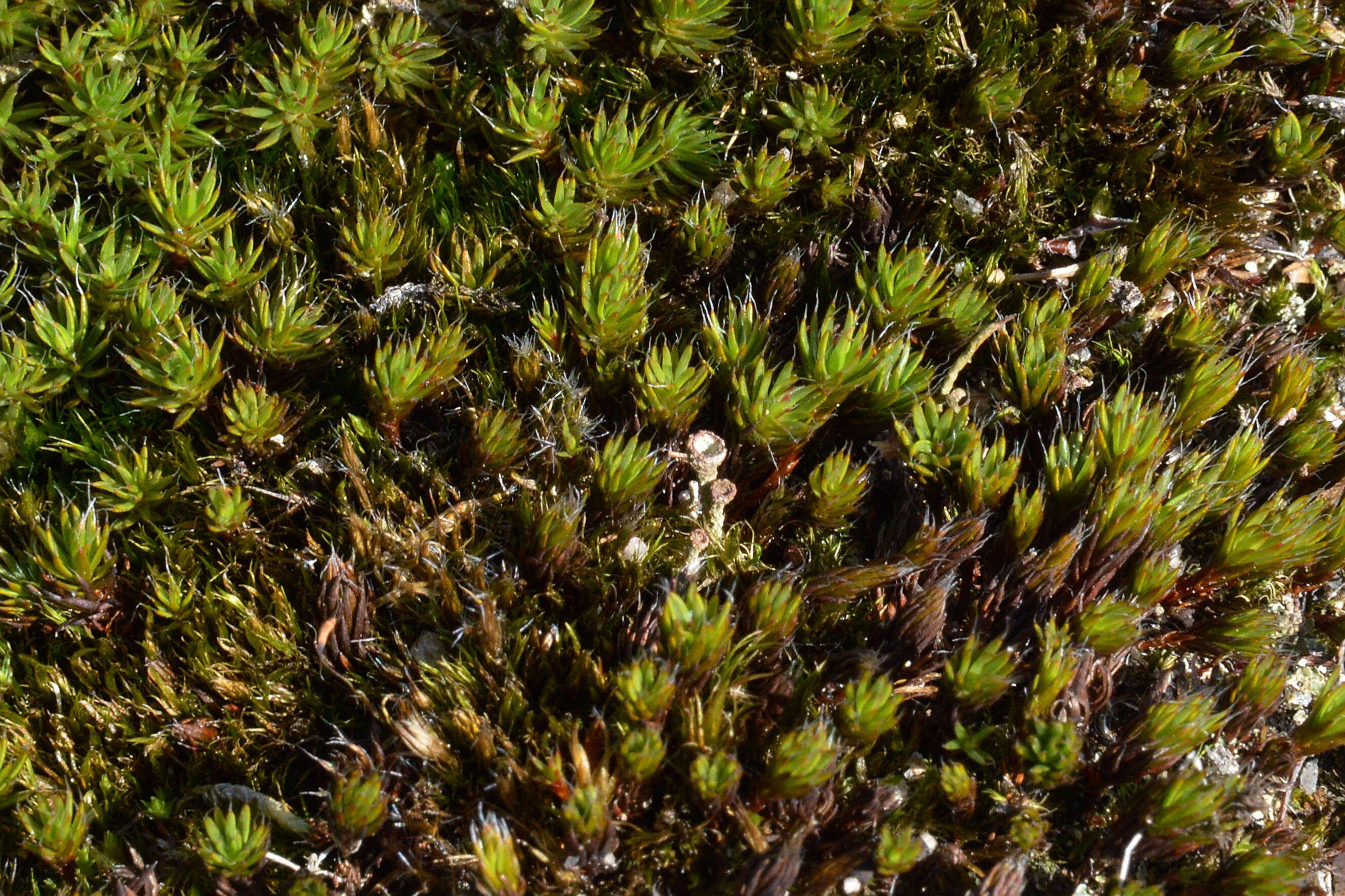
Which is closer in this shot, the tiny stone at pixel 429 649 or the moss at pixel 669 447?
the moss at pixel 669 447

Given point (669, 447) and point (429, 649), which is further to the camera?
point (669, 447)

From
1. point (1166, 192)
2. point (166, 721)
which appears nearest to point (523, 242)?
point (166, 721)

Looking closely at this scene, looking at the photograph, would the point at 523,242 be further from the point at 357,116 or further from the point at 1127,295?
the point at 1127,295

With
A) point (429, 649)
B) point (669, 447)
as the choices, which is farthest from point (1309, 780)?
point (429, 649)

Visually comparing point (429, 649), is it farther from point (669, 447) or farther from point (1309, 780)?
point (1309, 780)

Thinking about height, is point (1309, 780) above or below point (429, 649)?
above

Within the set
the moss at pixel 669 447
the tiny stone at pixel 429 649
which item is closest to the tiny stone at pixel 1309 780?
the moss at pixel 669 447

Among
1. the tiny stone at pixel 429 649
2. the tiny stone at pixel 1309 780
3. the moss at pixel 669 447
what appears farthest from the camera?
the tiny stone at pixel 1309 780

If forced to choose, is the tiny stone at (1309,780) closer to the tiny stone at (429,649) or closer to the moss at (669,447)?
the moss at (669,447)

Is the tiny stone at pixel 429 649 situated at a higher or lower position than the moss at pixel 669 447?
lower

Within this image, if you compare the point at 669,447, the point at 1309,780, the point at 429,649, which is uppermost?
the point at 669,447

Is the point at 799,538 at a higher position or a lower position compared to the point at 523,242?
lower
